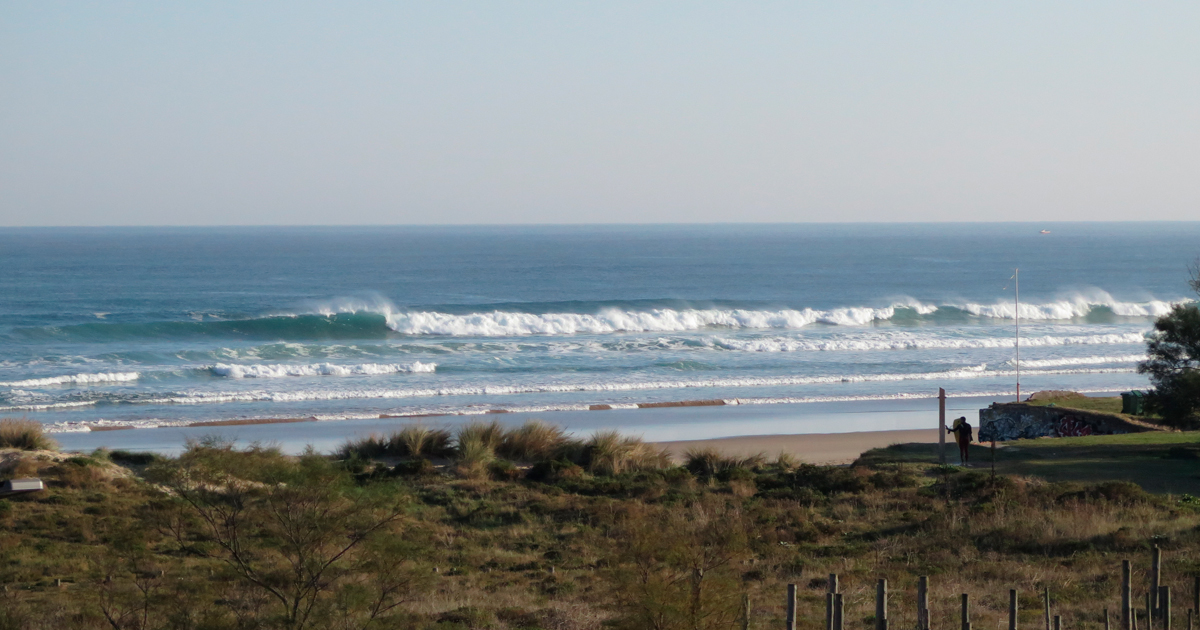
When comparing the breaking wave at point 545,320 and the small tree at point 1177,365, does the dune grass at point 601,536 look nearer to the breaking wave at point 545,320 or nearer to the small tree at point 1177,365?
the small tree at point 1177,365

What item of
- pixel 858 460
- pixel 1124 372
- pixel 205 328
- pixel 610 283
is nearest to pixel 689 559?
pixel 858 460

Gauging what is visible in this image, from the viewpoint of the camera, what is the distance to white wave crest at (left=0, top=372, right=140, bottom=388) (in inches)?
1398

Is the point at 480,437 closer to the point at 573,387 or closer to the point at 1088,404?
the point at 573,387

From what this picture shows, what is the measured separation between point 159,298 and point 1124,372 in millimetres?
53956

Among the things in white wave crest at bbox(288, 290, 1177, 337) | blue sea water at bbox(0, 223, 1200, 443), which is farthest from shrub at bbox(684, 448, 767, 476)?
white wave crest at bbox(288, 290, 1177, 337)

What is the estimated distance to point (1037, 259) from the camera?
123000mm

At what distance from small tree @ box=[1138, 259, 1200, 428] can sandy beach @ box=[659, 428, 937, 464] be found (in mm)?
5551

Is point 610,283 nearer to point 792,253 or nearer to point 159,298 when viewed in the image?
point 159,298

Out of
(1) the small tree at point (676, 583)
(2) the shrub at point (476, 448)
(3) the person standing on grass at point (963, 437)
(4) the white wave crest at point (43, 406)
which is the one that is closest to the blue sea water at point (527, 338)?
(4) the white wave crest at point (43, 406)

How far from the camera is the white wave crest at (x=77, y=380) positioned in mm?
35500

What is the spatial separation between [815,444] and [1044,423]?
5.44 m

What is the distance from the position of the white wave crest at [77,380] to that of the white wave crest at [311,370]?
3107mm

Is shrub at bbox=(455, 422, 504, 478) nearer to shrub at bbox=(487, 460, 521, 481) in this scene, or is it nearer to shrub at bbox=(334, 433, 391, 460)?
shrub at bbox=(487, 460, 521, 481)

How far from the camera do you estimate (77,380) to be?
36.6m
